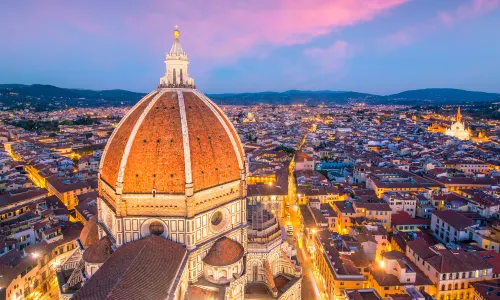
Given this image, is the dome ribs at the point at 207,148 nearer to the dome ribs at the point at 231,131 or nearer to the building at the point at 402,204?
the dome ribs at the point at 231,131

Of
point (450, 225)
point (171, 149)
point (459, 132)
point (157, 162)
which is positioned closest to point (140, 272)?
point (157, 162)

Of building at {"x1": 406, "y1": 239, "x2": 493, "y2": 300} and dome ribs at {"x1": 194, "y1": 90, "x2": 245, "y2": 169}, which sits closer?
dome ribs at {"x1": 194, "y1": 90, "x2": 245, "y2": 169}

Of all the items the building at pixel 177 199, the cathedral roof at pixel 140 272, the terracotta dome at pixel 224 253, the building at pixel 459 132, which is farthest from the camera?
the building at pixel 459 132

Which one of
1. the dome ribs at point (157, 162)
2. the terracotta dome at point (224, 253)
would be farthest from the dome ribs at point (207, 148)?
the terracotta dome at point (224, 253)

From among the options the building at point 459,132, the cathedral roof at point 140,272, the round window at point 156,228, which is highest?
the round window at point 156,228

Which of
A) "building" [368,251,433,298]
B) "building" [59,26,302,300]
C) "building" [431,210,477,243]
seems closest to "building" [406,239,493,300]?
"building" [368,251,433,298]

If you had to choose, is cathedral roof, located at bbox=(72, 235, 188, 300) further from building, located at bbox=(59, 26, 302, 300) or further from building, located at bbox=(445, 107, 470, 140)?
building, located at bbox=(445, 107, 470, 140)

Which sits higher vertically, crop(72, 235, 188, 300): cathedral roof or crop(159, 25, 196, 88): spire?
crop(159, 25, 196, 88): spire
